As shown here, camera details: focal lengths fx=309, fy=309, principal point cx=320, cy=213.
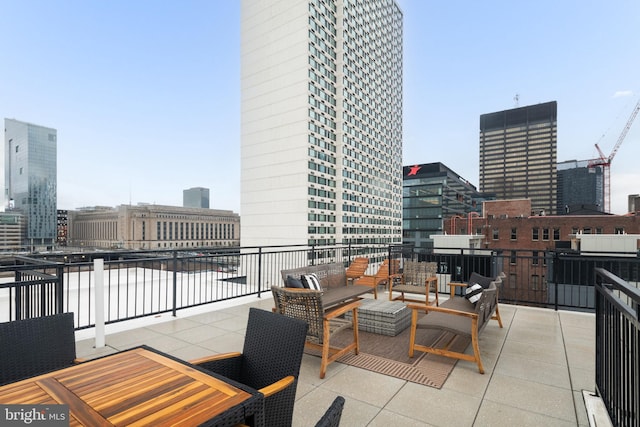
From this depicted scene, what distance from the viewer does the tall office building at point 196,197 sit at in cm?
18300

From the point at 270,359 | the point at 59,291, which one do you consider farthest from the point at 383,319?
the point at 59,291

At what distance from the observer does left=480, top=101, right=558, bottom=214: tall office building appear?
145 meters

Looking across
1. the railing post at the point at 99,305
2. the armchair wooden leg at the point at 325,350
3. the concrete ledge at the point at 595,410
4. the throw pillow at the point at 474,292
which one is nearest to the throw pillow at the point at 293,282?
the armchair wooden leg at the point at 325,350

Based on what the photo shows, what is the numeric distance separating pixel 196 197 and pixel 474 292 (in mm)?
194864

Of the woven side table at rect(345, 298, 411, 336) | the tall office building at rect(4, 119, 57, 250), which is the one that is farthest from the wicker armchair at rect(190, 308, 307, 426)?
the tall office building at rect(4, 119, 57, 250)

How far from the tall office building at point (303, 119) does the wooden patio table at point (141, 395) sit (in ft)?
121

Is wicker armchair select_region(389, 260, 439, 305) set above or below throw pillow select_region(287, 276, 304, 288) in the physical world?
below

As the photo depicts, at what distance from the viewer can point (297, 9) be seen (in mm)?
37812

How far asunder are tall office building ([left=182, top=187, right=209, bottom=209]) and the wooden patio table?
632 ft

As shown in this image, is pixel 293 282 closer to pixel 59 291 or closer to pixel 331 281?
pixel 331 281

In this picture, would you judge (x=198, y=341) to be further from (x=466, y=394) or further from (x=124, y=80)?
(x=124, y=80)

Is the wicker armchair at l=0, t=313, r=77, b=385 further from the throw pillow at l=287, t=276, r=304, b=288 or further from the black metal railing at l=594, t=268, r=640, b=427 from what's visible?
the black metal railing at l=594, t=268, r=640, b=427

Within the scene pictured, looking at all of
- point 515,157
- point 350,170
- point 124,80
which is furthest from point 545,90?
point 124,80

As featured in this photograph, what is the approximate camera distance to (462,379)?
3451 mm
